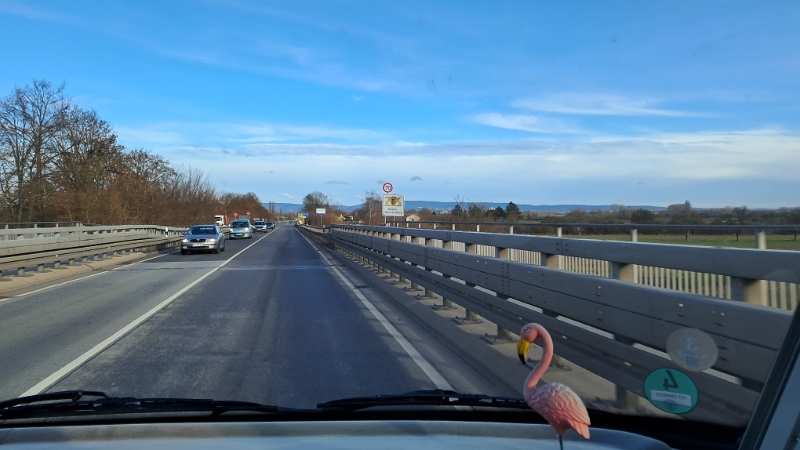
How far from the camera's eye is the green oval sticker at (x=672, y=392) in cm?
316

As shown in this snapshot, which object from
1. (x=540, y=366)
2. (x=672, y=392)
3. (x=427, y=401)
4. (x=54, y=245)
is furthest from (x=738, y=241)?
(x=54, y=245)

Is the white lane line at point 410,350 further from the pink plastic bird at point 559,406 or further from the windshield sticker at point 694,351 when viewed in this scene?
the pink plastic bird at point 559,406

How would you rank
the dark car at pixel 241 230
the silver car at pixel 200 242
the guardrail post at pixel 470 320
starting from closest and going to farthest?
1. the guardrail post at pixel 470 320
2. the silver car at pixel 200 242
3. the dark car at pixel 241 230

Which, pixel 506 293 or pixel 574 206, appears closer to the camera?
pixel 506 293

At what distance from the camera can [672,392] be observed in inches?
125

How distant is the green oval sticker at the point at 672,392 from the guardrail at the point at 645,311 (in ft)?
1.13

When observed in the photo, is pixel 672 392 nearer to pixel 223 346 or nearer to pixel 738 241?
pixel 738 241

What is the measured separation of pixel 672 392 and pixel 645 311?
1.31 metres

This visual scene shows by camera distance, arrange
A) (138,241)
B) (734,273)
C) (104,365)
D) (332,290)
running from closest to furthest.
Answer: (734,273), (104,365), (332,290), (138,241)

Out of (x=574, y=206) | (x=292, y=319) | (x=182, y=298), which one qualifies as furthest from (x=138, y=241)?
(x=574, y=206)

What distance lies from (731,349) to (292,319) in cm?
771

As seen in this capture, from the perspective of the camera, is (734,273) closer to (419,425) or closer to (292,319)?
(419,425)

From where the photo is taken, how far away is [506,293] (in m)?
7.33

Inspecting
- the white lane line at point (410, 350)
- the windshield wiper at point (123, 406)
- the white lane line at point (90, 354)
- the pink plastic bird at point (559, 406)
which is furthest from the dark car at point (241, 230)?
the pink plastic bird at point (559, 406)
